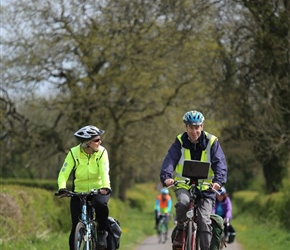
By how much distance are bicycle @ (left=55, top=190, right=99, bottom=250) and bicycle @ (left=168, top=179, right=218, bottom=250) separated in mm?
1090

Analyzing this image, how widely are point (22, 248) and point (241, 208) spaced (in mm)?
30708

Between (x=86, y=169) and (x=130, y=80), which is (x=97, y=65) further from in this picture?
(x=86, y=169)

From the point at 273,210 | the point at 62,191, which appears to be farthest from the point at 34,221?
the point at 62,191

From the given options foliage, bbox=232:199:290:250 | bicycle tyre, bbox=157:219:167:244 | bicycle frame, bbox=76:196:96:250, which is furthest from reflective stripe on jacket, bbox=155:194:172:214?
bicycle frame, bbox=76:196:96:250

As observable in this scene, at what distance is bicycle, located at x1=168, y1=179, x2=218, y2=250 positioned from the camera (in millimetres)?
9086

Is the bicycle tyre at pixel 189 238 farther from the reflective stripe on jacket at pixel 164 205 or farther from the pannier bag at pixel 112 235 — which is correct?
the reflective stripe on jacket at pixel 164 205

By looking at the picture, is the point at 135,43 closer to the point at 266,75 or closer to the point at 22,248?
the point at 266,75

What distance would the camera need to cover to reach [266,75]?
2431cm

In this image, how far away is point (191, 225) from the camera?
29.9 feet

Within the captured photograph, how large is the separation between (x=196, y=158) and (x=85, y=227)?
164cm

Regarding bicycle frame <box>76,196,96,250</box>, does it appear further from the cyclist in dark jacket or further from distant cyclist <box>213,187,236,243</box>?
distant cyclist <box>213,187,236,243</box>

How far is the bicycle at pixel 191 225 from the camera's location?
9086 mm

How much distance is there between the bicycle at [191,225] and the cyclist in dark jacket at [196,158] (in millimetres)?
59

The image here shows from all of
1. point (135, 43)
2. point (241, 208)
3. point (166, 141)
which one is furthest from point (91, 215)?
point (241, 208)
